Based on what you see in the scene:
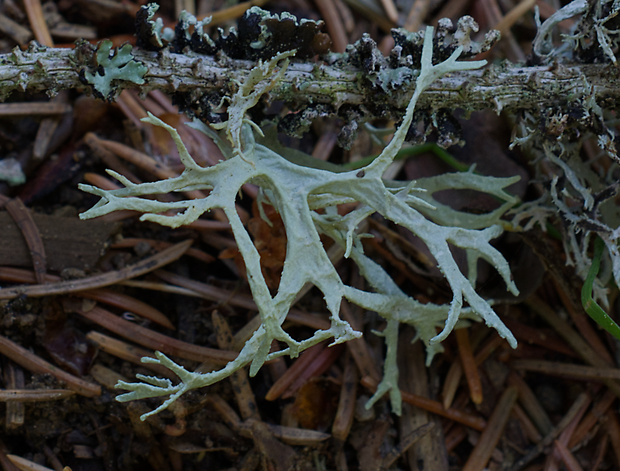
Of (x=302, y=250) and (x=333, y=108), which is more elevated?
(x=333, y=108)

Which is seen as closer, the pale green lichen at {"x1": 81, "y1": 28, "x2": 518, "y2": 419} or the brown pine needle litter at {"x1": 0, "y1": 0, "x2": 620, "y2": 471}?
the pale green lichen at {"x1": 81, "y1": 28, "x2": 518, "y2": 419}

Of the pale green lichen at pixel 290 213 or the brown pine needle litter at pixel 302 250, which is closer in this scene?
the pale green lichen at pixel 290 213

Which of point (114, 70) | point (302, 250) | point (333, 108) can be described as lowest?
point (302, 250)

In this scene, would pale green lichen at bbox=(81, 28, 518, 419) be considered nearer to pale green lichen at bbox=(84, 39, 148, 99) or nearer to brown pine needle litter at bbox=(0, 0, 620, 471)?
brown pine needle litter at bbox=(0, 0, 620, 471)

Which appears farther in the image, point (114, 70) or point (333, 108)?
point (333, 108)

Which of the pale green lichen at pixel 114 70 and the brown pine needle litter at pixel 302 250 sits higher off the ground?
the pale green lichen at pixel 114 70

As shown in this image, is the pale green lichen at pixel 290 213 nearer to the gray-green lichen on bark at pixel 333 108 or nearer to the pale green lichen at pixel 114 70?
the gray-green lichen on bark at pixel 333 108

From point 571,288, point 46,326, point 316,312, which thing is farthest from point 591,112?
point 46,326

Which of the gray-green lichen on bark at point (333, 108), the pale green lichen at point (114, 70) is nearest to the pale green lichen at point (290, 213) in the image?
the gray-green lichen on bark at point (333, 108)

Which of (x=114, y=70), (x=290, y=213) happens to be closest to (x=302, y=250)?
(x=290, y=213)

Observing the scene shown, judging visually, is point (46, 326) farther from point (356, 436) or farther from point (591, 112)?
point (591, 112)

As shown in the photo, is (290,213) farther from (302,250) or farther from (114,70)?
(114,70)

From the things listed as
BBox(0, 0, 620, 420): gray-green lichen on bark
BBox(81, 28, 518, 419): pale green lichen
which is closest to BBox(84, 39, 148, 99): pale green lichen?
BBox(0, 0, 620, 420): gray-green lichen on bark
